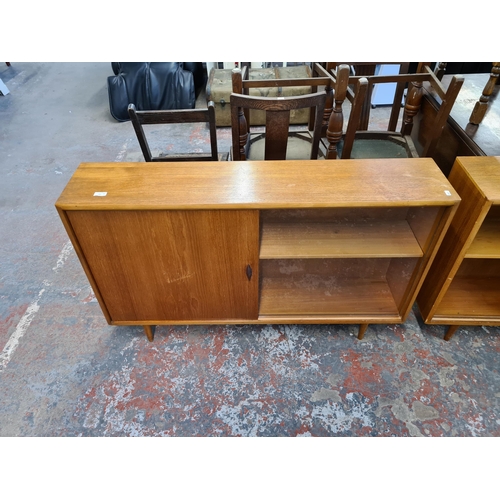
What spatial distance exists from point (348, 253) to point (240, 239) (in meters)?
0.46

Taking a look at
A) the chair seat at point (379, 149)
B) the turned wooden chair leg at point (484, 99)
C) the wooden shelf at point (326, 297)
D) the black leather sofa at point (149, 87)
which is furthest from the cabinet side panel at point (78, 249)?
the black leather sofa at point (149, 87)

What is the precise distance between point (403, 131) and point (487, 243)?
1.15 metres

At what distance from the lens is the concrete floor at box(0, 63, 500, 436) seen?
1.56 meters

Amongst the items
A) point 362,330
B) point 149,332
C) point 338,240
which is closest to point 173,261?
point 149,332

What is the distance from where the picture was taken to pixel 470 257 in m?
1.51

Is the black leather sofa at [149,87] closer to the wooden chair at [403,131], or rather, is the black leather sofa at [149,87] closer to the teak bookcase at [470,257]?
the wooden chair at [403,131]

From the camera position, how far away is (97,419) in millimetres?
1587

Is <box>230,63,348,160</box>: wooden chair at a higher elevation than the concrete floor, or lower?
higher

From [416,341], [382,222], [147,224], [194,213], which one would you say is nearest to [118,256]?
[147,224]

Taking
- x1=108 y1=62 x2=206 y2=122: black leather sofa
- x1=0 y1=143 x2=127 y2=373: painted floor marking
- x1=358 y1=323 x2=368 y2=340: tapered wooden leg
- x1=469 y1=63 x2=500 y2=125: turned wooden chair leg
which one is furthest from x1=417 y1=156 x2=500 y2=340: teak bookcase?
x1=108 y1=62 x2=206 y2=122: black leather sofa

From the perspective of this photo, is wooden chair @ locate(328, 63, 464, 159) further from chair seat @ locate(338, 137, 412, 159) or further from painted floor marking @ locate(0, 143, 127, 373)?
painted floor marking @ locate(0, 143, 127, 373)

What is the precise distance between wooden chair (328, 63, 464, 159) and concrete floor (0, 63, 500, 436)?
1040mm

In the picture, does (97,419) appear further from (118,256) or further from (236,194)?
(236,194)

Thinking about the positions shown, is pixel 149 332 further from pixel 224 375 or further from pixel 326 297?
pixel 326 297
